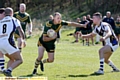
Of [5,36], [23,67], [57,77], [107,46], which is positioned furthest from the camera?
[23,67]

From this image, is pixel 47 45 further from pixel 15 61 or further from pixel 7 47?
pixel 7 47

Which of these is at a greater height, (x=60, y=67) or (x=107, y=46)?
(x=107, y=46)

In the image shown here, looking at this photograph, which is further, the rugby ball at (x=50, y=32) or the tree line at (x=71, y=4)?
the tree line at (x=71, y=4)

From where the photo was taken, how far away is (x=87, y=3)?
48938 millimetres

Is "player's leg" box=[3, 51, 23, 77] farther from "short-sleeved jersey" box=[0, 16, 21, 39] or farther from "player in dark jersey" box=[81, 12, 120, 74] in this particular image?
"player in dark jersey" box=[81, 12, 120, 74]

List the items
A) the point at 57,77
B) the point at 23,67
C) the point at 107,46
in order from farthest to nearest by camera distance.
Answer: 1. the point at 23,67
2. the point at 107,46
3. the point at 57,77

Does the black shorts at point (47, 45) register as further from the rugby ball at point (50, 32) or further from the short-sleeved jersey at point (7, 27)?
the short-sleeved jersey at point (7, 27)

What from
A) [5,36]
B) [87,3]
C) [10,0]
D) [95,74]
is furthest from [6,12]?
[10,0]

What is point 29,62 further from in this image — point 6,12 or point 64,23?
point 6,12

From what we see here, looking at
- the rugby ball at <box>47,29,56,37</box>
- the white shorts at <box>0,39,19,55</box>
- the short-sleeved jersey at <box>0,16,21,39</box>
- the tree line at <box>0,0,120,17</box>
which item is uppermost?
the short-sleeved jersey at <box>0,16,21,39</box>

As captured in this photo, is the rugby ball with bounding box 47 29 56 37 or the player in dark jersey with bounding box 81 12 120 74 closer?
the rugby ball with bounding box 47 29 56 37

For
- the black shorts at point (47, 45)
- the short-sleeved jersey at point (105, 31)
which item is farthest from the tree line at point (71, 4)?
the black shorts at point (47, 45)

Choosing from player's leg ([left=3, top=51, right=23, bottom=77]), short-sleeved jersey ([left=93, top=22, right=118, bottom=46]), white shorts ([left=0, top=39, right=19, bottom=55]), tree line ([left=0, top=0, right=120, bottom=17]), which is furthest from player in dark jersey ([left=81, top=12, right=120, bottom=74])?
tree line ([left=0, top=0, right=120, bottom=17])

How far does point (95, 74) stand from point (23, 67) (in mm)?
3013
